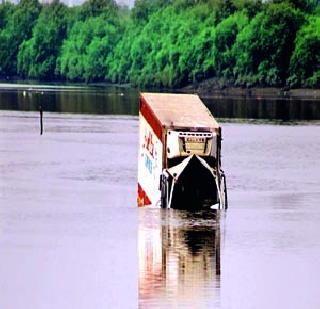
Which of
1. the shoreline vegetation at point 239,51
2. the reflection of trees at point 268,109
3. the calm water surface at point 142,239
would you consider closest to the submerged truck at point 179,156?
the calm water surface at point 142,239

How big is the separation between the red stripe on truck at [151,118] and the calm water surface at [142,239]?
199cm

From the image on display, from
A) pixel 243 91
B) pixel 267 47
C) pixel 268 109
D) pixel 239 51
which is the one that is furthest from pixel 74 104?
pixel 239 51

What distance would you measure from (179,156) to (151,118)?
1.62 m

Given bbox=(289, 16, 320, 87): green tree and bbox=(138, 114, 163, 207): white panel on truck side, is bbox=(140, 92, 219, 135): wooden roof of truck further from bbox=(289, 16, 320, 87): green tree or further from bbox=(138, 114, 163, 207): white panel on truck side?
bbox=(289, 16, 320, 87): green tree

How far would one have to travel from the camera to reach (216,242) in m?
35.2

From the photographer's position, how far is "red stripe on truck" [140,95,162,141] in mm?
39022

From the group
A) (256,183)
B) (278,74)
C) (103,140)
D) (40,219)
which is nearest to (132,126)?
(103,140)

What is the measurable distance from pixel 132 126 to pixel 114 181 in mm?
36854

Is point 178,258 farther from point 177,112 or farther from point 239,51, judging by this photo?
point 239,51

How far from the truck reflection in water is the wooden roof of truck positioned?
220cm

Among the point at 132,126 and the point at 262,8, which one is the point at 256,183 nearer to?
the point at 132,126

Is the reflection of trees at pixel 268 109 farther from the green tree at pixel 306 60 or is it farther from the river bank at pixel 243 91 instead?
the green tree at pixel 306 60

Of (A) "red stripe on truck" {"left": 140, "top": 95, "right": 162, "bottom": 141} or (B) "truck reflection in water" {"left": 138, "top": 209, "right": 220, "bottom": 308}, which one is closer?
(B) "truck reflection in water" {"left": 138, "top": 209, "right": 220, "bottom": 308}

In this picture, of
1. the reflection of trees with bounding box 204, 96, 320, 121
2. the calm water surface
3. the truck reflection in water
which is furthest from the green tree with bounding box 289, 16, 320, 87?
the truck reflection in water
